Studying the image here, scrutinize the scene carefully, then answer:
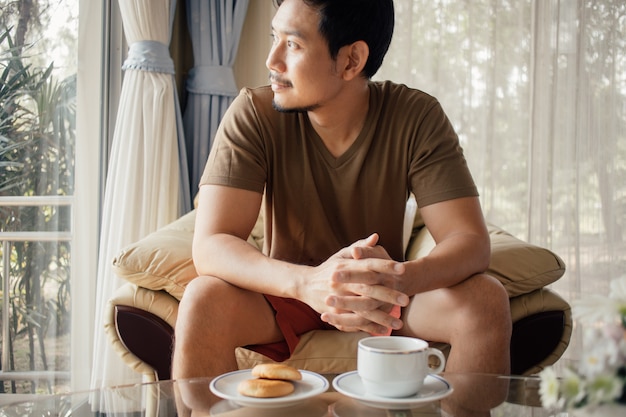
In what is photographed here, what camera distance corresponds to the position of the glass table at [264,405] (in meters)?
1.01

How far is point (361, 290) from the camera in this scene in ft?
4.69

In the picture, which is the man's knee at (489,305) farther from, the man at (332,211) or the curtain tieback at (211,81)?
the curtain tieback at (211,81)

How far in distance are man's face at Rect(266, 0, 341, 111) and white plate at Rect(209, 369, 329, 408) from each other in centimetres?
88

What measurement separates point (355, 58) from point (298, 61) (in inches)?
7.0

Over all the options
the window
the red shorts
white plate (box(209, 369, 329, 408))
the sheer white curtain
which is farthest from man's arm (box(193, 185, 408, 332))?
the sheer white curtain

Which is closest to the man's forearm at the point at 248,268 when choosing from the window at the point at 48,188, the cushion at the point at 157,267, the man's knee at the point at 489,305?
the cushion at the point at 157,267

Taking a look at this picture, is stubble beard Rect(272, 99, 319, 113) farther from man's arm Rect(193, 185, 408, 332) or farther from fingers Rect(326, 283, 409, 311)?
fingers Rect(326, 283, 409, 311)

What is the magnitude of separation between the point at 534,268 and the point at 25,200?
4.98 ft

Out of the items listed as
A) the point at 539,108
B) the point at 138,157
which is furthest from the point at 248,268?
the point at 539,108

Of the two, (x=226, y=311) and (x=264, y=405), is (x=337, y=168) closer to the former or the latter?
(x=226, y=311)

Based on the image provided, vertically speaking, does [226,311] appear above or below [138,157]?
below

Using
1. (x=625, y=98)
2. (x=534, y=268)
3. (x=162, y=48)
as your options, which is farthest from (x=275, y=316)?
(x=625, y=98)

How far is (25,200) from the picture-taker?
2.17m

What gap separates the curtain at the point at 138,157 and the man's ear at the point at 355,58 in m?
1.06
